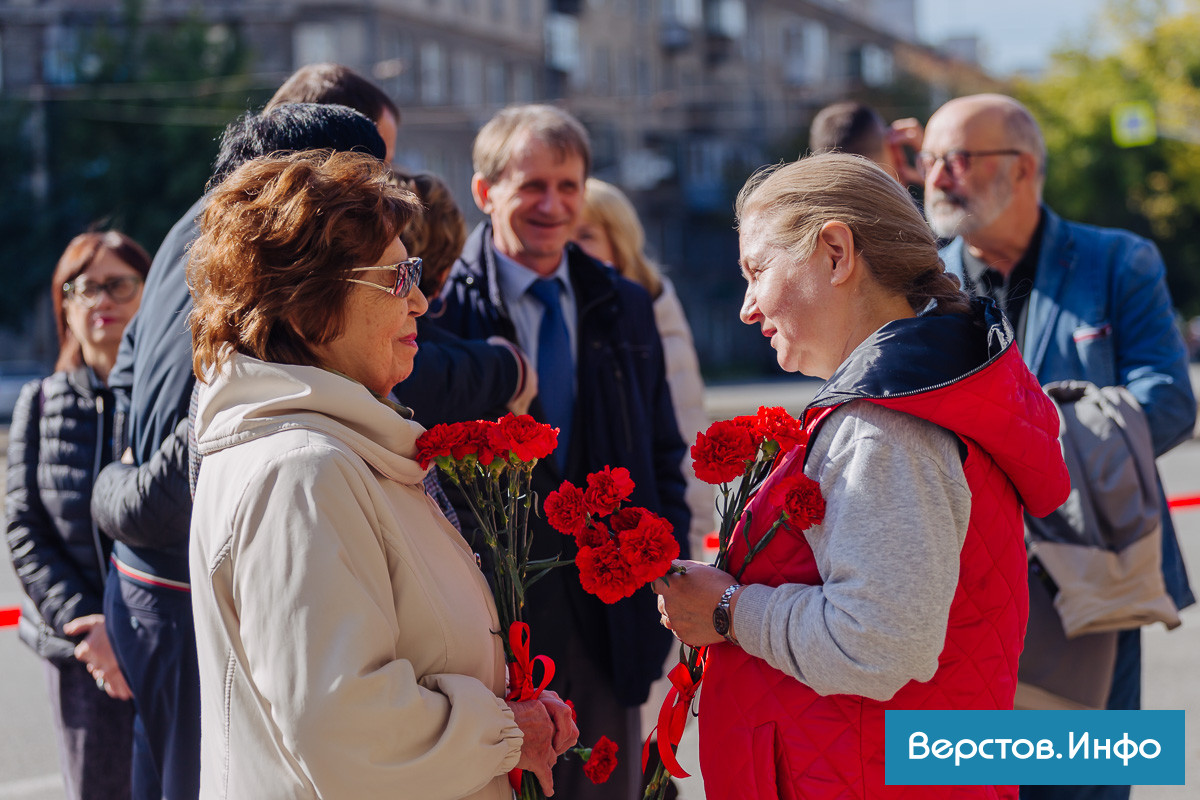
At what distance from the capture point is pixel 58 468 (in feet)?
11.3

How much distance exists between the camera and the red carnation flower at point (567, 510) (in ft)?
6.50

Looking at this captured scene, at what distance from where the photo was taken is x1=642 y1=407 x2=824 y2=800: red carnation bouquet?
188 cm

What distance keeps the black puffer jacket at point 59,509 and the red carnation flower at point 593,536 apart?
1.86 m

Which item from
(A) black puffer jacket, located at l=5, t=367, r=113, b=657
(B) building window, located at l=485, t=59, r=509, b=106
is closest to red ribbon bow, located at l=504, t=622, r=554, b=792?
(A) black puffer jacket, located at l=5, t=367, r=113, b=657

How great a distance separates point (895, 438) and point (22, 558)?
2.68m

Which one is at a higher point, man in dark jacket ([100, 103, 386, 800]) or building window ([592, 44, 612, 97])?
building window ([592, 44, 612, 97])

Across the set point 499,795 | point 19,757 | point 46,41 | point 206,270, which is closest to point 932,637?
point 499,795

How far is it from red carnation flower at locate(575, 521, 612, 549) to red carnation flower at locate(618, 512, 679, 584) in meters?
0.03

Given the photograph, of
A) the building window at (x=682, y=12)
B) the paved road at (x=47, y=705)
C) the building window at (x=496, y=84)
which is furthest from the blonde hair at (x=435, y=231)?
the building window at (x=682, y=12)

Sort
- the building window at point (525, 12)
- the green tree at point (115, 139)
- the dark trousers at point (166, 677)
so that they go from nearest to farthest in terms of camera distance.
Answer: the dark trousers at point (166, 677), the green tree at point (115, 139), the building window at point (525, 12)

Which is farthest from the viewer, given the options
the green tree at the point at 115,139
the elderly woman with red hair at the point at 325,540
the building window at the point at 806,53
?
the building window at the point at 806,53

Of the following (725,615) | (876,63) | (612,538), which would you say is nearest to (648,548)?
(612,538)

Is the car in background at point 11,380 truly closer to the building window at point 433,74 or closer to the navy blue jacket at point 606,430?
the building window at point 433,74

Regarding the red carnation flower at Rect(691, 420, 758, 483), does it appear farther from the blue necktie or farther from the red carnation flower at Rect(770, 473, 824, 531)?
the blue necktie
